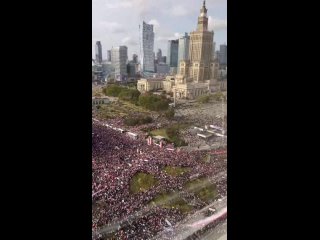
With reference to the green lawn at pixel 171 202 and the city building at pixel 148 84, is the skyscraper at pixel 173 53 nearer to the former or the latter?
the city building at pixel 148 84

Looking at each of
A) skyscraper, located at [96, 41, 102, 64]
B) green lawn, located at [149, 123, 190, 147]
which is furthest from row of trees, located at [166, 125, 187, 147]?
skyscraper, located at [96, 41, 102, 64]

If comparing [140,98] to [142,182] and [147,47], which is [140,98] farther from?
[142,182]

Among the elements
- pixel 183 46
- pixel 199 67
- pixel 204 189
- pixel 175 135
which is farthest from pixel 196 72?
pixel 204 189

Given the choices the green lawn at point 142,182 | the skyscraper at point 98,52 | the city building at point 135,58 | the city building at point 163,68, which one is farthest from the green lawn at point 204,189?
the skyscraper at point 98,52
